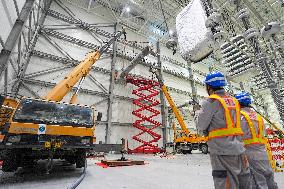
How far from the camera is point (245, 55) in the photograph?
339 inches

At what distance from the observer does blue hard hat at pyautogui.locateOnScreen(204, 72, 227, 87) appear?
228 cm

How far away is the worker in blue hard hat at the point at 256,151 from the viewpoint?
2510mm

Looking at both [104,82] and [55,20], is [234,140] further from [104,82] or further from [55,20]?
[55,20]

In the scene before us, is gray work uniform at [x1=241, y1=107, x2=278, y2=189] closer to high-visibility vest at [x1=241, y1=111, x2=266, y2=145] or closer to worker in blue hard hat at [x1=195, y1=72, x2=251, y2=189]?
high-visibility vest at [x1=241, y1=111, x2=266, y2=145]

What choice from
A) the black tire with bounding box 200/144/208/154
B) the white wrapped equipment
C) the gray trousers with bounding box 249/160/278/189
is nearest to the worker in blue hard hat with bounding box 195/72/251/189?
the gray trousers with bounding box 249/160/278/189

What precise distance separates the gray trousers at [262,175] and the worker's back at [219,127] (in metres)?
0.90

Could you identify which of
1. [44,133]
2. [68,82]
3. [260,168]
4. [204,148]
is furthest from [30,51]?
[204,148]

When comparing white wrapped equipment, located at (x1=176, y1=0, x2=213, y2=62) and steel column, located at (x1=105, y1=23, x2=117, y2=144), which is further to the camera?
steel column, located at (x1=105, y1=23, x2=117, y2=144)

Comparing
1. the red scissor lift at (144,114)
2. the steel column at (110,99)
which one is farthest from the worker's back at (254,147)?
the steel column at (110,99)

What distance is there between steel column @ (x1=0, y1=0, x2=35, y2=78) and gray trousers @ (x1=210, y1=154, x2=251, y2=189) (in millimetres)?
5357

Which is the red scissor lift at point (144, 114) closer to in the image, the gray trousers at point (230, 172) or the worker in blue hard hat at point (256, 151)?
the worker in blue hard hat at point (256, 151)

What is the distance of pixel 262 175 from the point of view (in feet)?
8.20

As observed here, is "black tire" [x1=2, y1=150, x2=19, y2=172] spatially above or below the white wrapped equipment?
below

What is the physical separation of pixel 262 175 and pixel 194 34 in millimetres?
3551
